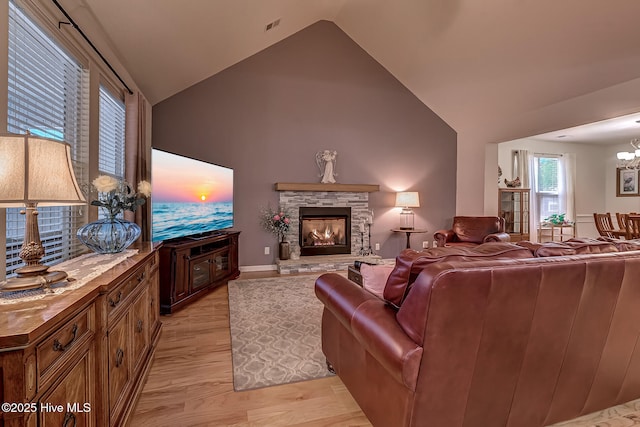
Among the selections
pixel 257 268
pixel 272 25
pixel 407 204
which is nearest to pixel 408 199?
pixel 407 204

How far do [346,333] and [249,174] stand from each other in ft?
12.5

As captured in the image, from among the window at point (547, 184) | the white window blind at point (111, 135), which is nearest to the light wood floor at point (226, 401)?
the white window blind at point (111, 135)

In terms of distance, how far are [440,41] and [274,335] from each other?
4651mm

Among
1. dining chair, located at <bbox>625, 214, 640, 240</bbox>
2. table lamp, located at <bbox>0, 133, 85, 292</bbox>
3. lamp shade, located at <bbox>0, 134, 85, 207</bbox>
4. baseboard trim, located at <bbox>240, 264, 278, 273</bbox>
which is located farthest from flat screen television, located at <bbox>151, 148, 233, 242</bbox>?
dining chair, located at <bbox>625, 214, 640, 240</bbox>

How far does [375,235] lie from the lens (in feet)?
19.2

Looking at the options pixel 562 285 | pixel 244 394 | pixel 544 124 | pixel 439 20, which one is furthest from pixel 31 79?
pixel 544 124

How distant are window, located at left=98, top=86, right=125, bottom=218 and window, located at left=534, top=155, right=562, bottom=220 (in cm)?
872

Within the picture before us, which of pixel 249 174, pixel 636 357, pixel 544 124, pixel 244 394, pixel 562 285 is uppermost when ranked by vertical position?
pixel 544 124

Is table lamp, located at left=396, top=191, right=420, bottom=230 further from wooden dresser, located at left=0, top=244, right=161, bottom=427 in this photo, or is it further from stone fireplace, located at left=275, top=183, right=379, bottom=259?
wooden dresser, located at left=0, top=244, right=161, bottom=427

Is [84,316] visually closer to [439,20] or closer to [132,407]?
[132,407]

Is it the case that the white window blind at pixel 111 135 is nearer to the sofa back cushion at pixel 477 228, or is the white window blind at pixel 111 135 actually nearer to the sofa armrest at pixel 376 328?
the sofa armrest at pixel 376 328

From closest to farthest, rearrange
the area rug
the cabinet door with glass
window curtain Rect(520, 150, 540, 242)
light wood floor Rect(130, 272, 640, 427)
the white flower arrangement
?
light wood floor Rect(130, 272, 640, 427)
the white flower arrangement
the area rug
the cabinet door with glass
window curtain Rect(520, 150, 540, 242)

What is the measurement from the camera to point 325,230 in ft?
18.2

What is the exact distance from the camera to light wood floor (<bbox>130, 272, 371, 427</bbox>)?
167cm
